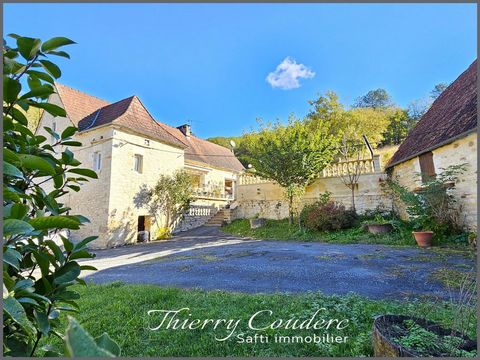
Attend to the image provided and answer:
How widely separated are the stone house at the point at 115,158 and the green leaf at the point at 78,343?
11855 millimetres

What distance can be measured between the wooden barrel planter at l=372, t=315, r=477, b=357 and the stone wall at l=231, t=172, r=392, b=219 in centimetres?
1055

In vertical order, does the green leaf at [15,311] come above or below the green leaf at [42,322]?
above

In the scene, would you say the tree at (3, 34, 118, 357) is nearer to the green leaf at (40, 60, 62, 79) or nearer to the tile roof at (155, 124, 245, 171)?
the green leaf at (40, 60, 62, 79)

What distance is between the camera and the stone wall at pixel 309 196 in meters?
11.8

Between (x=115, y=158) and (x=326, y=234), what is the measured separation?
365 inches

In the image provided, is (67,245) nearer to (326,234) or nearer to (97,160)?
(326,234)

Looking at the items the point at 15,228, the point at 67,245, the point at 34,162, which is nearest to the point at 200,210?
the point at 67,245

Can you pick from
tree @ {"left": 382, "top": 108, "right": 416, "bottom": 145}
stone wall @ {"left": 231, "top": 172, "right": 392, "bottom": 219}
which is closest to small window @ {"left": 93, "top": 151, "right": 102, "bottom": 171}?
stone wall @ {"left": 231, "top": 172, "right": 392, "bottom": 219}

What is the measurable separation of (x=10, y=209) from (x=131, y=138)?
1276 centimetres

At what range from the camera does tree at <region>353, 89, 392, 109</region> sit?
27719 millimetres

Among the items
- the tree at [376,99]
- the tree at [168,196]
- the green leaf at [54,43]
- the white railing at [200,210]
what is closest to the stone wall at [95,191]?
the tree at [168,196]

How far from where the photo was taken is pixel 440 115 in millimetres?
9211

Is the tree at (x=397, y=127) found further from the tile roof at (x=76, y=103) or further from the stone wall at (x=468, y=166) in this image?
the tile roof at (x=76, y=103)

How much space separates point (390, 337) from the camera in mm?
1699
